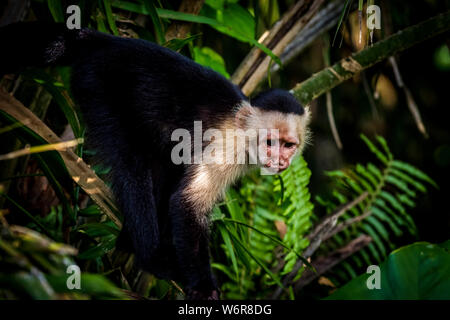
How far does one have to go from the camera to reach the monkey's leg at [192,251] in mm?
2213

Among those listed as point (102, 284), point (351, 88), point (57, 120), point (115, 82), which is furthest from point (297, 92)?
point (351, 88)

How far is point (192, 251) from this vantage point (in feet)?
7.47

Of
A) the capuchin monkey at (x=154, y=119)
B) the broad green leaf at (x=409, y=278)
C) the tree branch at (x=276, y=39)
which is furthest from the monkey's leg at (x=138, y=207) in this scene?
the tree branch at (x=276, y=39)

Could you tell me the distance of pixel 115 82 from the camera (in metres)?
2.30

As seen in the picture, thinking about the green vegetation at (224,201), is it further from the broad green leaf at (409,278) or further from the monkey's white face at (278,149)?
the monkey's white face at (278,149)

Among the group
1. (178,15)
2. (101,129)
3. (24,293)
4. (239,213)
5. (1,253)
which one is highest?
(178,15)

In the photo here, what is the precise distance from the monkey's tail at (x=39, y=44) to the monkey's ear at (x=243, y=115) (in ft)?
3.12

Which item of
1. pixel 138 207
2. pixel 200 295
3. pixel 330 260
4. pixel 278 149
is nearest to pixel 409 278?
pixel 200 295

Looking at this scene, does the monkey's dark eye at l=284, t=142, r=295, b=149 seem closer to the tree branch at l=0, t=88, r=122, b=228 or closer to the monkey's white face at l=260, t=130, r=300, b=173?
the monkey's white face at l=260, t=130, r=300, b=173

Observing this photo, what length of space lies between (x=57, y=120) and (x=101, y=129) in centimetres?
100

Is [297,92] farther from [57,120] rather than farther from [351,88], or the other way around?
[351,88]

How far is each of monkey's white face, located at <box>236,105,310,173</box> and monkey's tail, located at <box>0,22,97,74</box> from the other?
3.32ft

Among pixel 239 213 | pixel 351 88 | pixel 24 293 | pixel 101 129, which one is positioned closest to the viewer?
pixel 24 293

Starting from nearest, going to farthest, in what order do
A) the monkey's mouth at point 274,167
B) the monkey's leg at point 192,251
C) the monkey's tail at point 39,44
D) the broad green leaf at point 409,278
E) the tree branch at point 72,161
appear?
1. the broad green leaf at point 409,278
2. the tree branch at point 72,161
3. the monkey's tail at point 39,44
4. the monkey's leg at point 192,251
5. the monkey's mouth at point 274,167
